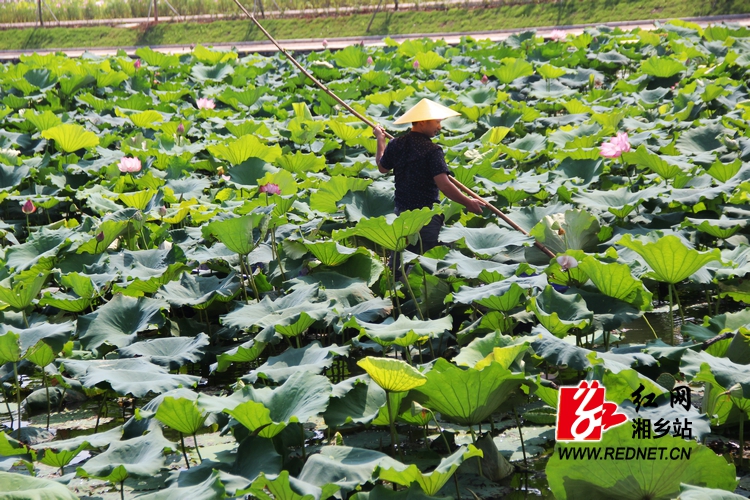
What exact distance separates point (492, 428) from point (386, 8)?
17114 millimetres

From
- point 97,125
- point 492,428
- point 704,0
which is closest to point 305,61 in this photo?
point 97,125

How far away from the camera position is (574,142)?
16.1 feet

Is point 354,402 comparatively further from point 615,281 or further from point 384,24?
point 384,24

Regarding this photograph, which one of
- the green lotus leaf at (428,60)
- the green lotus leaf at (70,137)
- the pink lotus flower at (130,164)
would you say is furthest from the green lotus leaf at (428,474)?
the green lotus leaf at (428,60)

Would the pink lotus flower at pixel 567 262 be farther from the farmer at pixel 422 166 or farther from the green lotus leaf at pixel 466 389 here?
the farmer at pixel 422 166

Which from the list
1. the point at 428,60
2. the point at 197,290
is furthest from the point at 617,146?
the point at 428,60

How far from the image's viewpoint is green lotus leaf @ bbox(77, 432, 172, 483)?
2.00 metres

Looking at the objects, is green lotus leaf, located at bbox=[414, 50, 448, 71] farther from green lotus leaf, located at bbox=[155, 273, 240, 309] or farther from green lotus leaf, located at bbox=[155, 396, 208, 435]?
green lotus leaf, located at bbox=[155, 396, 208, 435]

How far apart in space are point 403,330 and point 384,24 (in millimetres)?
15978

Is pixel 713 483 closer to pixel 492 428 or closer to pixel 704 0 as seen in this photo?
pixel 492 428

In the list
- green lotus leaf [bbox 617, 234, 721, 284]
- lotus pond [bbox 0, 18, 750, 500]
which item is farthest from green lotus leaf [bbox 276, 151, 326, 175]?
green lotus leaf [bbox 617, 234, 721, 284]

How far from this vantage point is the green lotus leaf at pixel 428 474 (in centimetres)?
186

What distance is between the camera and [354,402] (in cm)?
227

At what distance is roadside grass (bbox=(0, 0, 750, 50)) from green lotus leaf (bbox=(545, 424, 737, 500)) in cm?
1414
